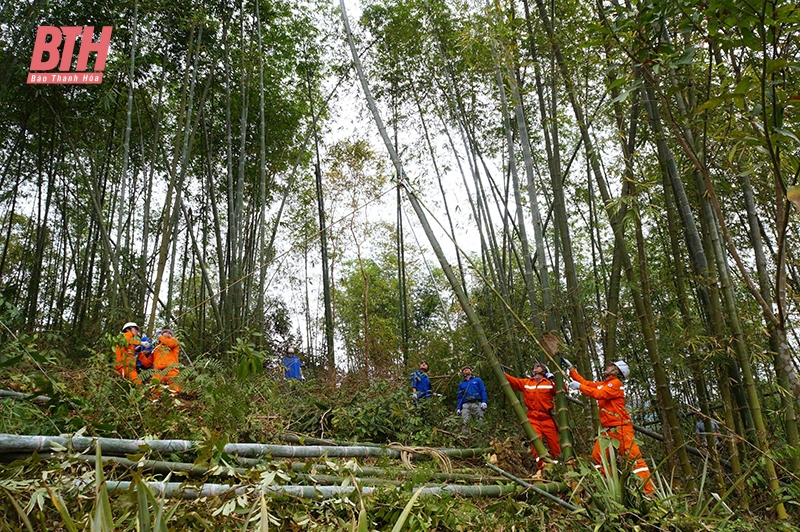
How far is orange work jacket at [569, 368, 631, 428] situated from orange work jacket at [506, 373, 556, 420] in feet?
1.12

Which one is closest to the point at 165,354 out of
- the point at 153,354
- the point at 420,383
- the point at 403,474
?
the point at 153,354

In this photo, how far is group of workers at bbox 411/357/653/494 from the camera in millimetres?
3023

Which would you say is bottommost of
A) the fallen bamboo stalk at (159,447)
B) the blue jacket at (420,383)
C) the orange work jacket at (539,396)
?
the fallen bamboo stalk at (159,447)

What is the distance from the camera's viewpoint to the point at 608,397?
3.26 metres

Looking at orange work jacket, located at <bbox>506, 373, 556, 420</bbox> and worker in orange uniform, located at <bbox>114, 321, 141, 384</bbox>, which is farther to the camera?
orange work jacket, located at <bbox>506, 373, 556, 420</bbox>

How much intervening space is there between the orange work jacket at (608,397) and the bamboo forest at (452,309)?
0.02m

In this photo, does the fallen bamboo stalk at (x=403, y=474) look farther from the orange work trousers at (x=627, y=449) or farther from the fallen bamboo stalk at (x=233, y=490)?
the orange work trousers at (x=627, y=449)

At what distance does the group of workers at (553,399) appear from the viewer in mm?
3023

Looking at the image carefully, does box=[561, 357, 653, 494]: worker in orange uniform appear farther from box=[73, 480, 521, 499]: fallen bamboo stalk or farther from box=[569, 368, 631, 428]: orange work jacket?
box=[73, 480, 521, 499]: fallen bamboo stalk

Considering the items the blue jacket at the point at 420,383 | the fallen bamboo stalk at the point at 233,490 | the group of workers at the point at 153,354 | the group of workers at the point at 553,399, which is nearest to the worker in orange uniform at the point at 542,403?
the group of workers at the point at 553,399

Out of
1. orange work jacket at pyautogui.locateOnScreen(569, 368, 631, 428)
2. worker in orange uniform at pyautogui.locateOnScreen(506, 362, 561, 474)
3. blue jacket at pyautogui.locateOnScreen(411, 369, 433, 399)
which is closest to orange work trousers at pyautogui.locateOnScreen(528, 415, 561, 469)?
worker in orange uniform at pyautogui.locateOnScreen(506, 362, 561, 474)

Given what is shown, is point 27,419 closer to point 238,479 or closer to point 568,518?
point 238,479

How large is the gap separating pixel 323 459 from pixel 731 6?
6.81ft

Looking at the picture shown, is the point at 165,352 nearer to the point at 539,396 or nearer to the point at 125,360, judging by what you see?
the point at 125,360
